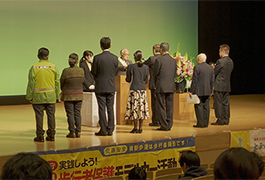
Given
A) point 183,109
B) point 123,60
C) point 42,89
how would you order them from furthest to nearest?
point 183,109
point 123,60
point 42,89

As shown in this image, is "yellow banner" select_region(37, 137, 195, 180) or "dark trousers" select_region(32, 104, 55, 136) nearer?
"yellow banner" select_region(37, 137, 195, 180)

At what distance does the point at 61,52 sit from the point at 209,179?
24.8ft

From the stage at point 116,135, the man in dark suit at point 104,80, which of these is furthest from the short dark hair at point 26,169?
the man in dark suit at point 104,80

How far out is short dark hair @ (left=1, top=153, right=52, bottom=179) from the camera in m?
1.52

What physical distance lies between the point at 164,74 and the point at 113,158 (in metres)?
1.67

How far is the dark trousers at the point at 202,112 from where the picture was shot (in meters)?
6.31

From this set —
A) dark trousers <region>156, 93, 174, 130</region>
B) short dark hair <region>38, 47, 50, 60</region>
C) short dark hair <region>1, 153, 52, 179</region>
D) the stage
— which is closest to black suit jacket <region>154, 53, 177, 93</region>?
dark trousers <region>156, 93, 174, 130</region>

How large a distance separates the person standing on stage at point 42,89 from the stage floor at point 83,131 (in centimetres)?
28

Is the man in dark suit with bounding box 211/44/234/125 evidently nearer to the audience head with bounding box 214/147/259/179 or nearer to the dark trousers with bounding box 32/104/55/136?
the dark trousers with bounding box 32/104/55/136

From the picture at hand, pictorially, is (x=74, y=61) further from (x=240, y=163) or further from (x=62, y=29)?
(x=62, y=29)

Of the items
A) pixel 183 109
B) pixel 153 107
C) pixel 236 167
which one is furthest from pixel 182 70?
pixel 236 167

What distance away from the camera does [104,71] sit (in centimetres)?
547

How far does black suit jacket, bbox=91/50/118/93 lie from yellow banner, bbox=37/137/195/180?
935mm

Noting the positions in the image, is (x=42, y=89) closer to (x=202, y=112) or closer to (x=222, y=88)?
(x=202, y=112)
